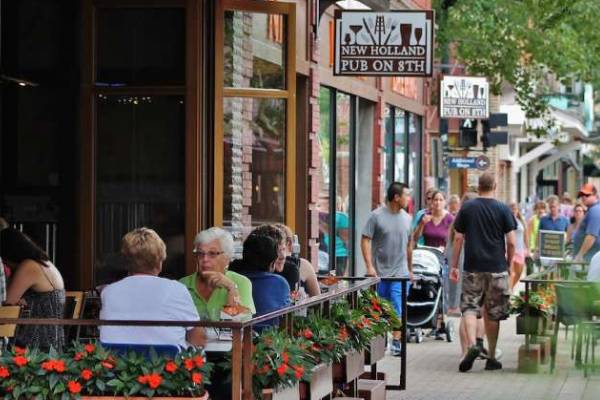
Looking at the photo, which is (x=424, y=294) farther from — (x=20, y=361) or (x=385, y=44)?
(x=20, y=361)

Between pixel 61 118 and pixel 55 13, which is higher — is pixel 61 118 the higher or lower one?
the lower one

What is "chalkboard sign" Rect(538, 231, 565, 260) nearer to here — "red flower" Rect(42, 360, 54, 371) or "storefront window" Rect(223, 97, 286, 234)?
"storefront window" Rect(223, 97, 286, 234)

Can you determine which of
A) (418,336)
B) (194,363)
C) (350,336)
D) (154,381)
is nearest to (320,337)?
(350,336)

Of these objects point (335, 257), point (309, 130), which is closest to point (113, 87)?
point (309, 130)

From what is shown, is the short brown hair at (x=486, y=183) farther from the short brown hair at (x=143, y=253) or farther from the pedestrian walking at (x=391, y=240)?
the short brown hair at (x=143, y=253)

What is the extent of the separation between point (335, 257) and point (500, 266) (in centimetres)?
576

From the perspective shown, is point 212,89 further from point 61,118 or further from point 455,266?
point 455,266

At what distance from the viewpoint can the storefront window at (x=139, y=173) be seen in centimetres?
1109

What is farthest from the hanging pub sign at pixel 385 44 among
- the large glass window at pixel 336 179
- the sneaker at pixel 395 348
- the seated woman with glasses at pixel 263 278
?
the seated woman with glasses at pixel 263 278

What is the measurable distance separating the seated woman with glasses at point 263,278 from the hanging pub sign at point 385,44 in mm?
7023

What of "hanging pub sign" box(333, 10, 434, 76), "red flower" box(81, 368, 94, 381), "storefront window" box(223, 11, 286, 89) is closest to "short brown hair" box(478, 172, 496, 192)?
"hanging pub sign" box(333, 10, 434, 76)

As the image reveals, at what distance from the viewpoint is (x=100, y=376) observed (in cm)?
625

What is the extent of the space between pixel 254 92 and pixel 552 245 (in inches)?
473

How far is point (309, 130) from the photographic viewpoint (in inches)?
661
